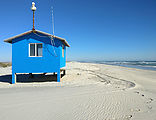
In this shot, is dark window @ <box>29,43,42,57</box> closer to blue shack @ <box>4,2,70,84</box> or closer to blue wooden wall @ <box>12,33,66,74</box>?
blue shack @ <box>4,2,70,84</box>

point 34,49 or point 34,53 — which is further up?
point 34,49

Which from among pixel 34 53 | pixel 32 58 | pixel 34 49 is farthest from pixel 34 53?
pixel 32 58

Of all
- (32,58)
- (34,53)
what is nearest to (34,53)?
(34,53)

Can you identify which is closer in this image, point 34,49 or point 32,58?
point 32,58

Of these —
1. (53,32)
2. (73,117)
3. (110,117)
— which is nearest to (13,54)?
(53,32)

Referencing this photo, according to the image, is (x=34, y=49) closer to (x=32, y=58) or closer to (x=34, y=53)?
(x=34, y=53)

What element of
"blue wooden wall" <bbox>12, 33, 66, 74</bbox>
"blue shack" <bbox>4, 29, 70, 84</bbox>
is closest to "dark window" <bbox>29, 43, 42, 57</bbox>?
"blue shack" <bbox>4, 29, 70, 84</bbox>

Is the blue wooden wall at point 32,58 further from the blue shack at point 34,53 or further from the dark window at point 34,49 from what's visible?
the dark window at point 34,49

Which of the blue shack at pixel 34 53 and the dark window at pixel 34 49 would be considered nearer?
the blue shack at pixel 34 53

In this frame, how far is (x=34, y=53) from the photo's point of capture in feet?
29.5

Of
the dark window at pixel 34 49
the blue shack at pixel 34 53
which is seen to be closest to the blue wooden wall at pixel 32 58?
the blue shack at pixel 34 53

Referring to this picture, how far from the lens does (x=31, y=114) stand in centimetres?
341

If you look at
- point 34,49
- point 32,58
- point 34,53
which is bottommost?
point 32,58

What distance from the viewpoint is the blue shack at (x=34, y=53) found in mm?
8836
